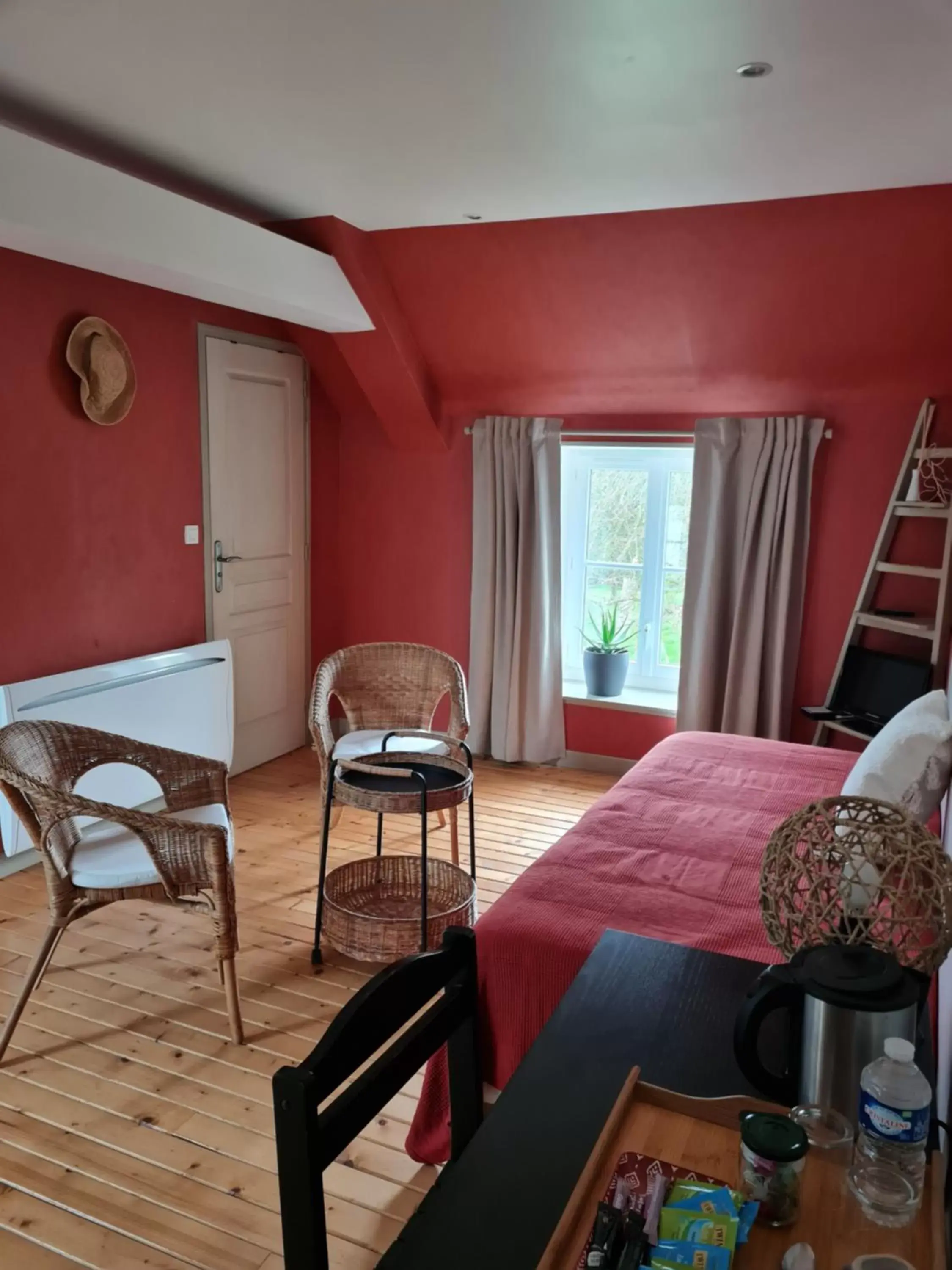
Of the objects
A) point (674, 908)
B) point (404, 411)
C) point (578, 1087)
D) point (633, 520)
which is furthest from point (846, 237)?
point (578, 1087)

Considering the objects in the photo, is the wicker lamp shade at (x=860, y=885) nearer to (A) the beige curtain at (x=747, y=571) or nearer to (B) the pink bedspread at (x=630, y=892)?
(B) the pink bedspread at (x=630, y=892)

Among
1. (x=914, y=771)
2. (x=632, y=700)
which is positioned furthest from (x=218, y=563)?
(x=914, y=771)

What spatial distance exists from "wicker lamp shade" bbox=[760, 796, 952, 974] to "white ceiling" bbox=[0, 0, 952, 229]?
1.62 meters

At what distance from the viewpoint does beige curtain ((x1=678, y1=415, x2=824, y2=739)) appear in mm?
4020

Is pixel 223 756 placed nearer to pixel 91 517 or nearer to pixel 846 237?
pixel 91 517

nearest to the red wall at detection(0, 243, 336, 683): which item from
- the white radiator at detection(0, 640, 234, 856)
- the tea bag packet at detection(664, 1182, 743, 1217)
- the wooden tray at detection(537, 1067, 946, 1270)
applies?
the white radiator at detection(0, 640, 234, 856)

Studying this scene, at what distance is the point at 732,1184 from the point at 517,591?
12.3 ft

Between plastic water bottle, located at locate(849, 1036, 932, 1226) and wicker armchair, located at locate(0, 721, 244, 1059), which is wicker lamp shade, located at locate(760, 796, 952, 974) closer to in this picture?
plastic water bottle, located at locate(849, 1036, 932, 1226)

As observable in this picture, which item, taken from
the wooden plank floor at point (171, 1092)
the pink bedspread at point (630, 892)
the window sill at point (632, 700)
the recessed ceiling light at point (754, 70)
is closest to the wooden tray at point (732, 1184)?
the pink bedspread at point (630, 892)

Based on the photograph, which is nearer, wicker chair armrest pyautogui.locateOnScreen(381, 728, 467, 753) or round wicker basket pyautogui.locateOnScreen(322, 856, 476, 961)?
round wicker basket pyautogui.locateOnScreen(322, 856, 476, 961)

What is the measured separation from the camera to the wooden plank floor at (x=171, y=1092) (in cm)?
190

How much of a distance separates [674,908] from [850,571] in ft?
8.09

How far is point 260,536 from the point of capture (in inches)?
182

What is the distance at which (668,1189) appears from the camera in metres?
0.95
